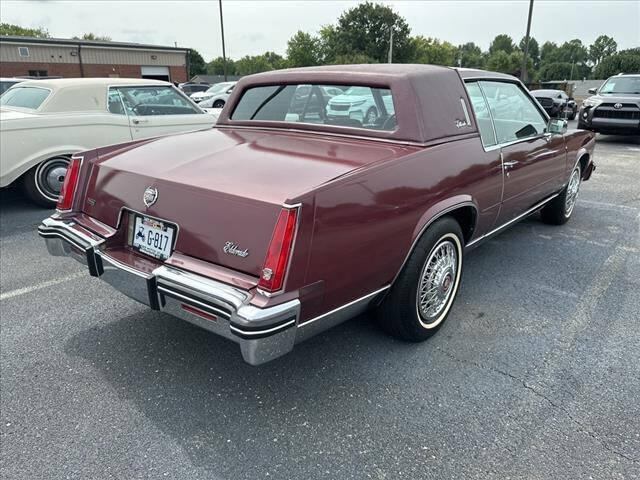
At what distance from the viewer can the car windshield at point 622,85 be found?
40.0ft

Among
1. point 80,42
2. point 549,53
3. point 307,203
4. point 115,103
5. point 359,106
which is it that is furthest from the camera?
point 549,53

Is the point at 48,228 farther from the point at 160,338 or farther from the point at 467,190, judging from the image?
the point at 467,190

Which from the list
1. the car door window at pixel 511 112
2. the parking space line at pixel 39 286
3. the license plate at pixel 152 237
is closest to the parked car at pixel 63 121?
the parking space line at pixel 39 286

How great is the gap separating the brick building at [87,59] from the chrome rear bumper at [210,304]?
131 feet

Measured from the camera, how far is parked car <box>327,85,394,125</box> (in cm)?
308

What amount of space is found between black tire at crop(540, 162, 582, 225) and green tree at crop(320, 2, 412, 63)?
66546 mm

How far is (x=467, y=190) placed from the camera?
3084 millimetres

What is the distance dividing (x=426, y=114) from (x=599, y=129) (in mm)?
11199

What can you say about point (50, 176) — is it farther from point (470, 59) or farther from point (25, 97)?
point (470, 59)

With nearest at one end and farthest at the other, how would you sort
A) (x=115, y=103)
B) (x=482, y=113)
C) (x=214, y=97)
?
(x=482, y=113)
(x=115, y=103)
(x=214, y=97)

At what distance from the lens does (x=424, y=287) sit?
295 cm

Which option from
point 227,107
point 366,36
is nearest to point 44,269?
point 227,107

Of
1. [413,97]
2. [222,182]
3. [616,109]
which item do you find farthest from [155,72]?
[222,182]

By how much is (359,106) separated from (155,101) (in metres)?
4.92
